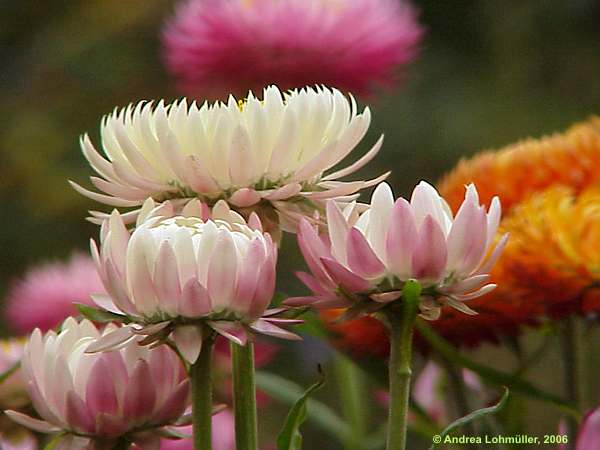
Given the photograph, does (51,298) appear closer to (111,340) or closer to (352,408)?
(352,408)

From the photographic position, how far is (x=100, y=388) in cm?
46

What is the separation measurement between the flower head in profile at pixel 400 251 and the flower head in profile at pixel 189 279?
0.07ft

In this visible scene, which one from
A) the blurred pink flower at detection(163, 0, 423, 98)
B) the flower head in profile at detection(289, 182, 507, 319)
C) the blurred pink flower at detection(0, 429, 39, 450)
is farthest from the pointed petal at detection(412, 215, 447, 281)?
the blurred pink flower at detection(163, 0, 423, 98)

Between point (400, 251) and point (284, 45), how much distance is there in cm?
57

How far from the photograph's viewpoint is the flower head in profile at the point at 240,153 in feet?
1.49

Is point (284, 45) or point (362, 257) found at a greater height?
point (284, 45)

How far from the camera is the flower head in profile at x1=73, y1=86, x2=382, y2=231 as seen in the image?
0.45m

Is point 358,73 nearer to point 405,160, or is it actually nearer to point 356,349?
point 356,349

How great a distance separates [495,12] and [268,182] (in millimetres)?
1725

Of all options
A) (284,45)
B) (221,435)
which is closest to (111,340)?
(221,435)

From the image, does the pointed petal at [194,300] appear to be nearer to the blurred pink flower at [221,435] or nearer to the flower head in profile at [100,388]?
the flower head in profile at [100,388]

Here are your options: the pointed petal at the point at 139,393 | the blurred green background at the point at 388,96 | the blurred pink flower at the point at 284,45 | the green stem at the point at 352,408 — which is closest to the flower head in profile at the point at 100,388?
the pointed petal at the point at 139,393

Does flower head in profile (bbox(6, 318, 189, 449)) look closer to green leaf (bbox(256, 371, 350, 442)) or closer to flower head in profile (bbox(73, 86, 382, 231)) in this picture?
flower head in profile (bbox(73, 86, 382, 231))

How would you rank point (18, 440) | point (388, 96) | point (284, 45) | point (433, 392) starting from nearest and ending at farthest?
point (18, 440) < point (433, 392) < point (284, 45) < point (388, 96)
